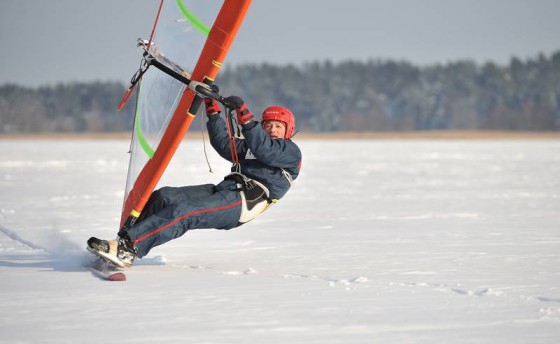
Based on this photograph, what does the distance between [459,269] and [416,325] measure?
1663mm

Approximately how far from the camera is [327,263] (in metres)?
5.85

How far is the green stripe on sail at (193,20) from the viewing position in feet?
18.0

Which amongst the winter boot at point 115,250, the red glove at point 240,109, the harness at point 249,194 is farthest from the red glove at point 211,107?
the winter boot at point 115,250

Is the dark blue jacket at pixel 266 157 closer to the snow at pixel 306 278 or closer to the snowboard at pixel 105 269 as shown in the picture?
the snow at pixel 306 278

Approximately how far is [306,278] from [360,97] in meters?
106

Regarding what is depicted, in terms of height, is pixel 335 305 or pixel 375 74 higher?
pixel 375 74

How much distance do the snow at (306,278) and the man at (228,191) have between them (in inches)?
8.7

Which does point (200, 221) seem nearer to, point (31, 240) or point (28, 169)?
point (31, 240)

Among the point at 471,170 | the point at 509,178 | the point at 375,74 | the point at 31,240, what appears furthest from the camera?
the point at 375,74

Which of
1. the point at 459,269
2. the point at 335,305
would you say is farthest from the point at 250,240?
the point at 335,305

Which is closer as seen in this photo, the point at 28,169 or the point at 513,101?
the point at 28,169

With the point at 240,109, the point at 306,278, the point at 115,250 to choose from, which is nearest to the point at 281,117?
the point at 240,109

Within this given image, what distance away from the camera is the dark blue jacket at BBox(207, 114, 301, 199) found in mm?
5461

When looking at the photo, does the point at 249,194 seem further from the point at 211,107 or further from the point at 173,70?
the point at 173,70
